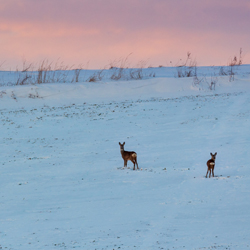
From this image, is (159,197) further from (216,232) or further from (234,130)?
(234,130)

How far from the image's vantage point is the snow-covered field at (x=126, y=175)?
300 inches

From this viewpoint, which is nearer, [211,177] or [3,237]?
[3,237]

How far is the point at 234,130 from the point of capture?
1831 centimetres

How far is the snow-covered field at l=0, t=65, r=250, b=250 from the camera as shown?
7.62m

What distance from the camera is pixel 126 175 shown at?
12.3 meters

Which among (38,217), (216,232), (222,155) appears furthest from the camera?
(222,155)

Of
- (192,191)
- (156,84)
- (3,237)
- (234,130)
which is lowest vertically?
(3,237)

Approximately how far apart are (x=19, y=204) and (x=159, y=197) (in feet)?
9.43

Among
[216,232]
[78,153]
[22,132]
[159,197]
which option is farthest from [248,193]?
[22,132]

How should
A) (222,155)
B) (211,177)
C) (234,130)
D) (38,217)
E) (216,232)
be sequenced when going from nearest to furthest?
(216,232)
(38,217)
(211,177)
(222,155)
(234,130)

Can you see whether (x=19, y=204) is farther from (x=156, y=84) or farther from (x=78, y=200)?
(x=156, y=84)

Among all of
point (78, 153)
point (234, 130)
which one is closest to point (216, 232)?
point (78, 153)

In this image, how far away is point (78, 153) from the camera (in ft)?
52.6

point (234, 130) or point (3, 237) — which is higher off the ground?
point (234, 130)
